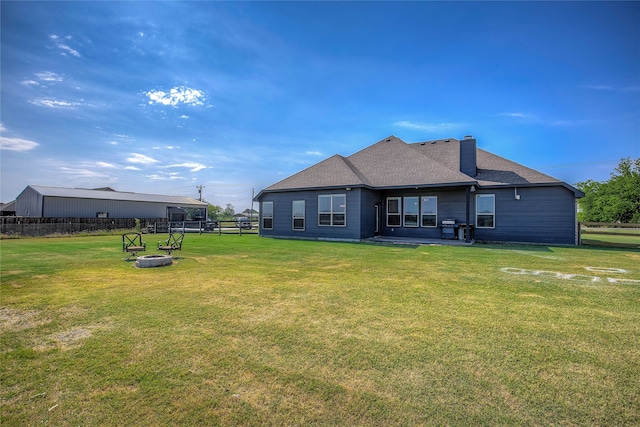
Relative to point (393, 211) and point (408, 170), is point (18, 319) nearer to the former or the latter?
point (393, 211)

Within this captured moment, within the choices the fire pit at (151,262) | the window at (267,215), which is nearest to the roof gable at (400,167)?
the window at (267,215)

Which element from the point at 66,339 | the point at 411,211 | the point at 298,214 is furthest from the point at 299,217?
the point at 66,339

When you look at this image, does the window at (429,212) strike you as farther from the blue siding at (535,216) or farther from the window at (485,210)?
the blue siding at (535,216)

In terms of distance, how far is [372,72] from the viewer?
15117 mm

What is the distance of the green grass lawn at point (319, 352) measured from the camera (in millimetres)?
2059

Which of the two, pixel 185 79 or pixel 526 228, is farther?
pixel 185 79

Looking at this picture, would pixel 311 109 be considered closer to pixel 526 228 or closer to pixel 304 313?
pixel 526 228

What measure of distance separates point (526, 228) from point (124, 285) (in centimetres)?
1585

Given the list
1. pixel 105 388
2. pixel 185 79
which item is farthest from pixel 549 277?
pixel 185 79

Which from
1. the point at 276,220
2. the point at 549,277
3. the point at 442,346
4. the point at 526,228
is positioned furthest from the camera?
the point at 276,220

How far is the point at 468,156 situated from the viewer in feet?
51.1

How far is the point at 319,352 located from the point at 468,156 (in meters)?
15.6

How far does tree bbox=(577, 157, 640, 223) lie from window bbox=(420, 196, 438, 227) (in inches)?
1223

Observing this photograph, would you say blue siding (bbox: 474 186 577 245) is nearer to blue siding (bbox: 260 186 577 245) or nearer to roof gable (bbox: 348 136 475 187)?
blue siding (bbox: 260 186 577 245)
